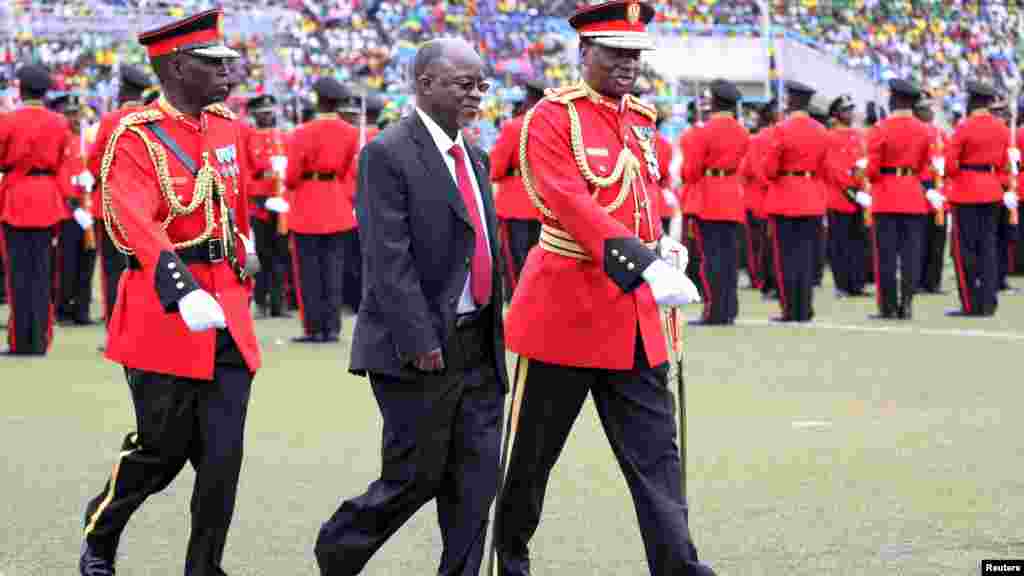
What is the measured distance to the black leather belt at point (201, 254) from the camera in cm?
558

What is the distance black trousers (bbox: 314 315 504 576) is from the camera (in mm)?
5129

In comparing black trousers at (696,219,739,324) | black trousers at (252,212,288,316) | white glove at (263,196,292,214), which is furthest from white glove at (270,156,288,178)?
black trousers at (696,219,739,324)

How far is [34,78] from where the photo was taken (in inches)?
484

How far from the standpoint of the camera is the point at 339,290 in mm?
13555

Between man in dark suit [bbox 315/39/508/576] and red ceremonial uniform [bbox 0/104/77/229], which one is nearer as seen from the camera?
man in dark suit [bbox 315/39/508/576]

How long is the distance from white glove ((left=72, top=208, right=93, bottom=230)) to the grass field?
215 cm

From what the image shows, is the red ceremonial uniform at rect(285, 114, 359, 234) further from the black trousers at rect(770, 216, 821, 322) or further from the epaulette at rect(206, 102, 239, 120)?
the epaulette at rect(206, 102, 239, 120)

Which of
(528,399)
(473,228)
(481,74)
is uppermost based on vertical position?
(481,74)

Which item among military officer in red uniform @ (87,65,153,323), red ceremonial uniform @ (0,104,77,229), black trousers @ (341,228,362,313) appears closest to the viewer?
military officer in red uniform @ (87,65,153,323)

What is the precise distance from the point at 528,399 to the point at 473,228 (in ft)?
2.31

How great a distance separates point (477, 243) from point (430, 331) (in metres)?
0.33

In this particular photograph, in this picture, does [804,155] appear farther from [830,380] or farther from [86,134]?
[86,134]

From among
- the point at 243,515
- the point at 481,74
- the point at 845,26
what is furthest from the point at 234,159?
the point at 845,26

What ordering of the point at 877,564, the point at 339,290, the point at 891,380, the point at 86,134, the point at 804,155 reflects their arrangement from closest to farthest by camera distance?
the point at 877,564
the point at 891,380
the point at 339,290
the point at 804,155
the point at 86,134
